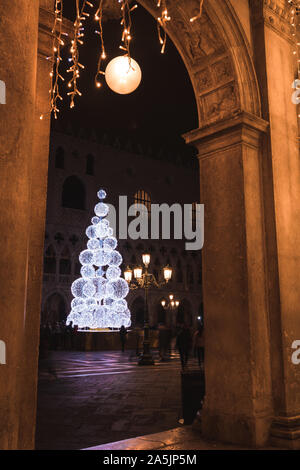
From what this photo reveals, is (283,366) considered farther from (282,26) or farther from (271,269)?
(282,26)

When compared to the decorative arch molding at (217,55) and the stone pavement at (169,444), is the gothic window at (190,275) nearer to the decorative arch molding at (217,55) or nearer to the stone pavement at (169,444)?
the decorative arch molding at (217,55)

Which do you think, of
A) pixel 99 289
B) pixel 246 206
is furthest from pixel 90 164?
pixel 246 206

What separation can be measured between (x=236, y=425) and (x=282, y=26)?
4.86 meters

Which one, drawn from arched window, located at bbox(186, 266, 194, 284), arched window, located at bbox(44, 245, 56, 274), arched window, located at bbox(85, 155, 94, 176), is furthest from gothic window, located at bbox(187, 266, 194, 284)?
arched window, located at bbox(44, 245, 56, 274)

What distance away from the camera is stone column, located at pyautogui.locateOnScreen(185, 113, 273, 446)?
454 centimetres

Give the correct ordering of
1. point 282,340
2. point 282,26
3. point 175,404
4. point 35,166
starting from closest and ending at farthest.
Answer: point 35,166 → point 282,340 → point 282,26 → point 175,404

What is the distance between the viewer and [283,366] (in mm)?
4699

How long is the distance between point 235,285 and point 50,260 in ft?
92.4

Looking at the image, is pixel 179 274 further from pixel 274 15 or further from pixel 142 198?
pixel 274 15

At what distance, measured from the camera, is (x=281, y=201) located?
5160mm

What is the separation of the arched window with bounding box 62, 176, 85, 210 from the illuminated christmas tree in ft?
43.7

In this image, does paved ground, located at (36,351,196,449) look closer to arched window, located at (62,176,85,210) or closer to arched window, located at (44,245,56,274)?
arched window, located at (44,245,56,274)
